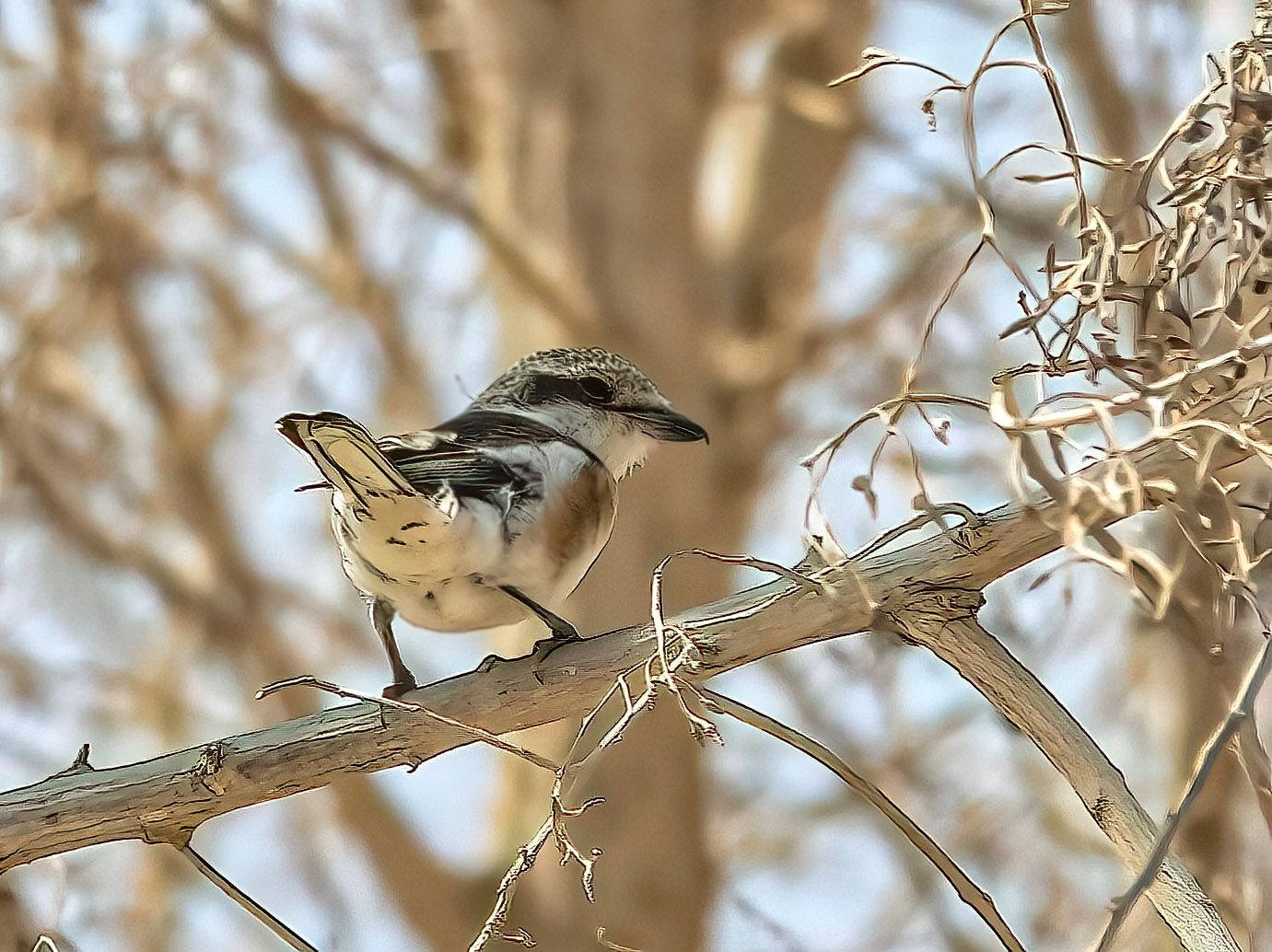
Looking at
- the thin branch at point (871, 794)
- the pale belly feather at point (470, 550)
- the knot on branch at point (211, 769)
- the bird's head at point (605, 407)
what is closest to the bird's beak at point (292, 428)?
the pale belly feather at point (470, 550)

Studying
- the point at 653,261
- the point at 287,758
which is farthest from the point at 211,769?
the point at 653,261

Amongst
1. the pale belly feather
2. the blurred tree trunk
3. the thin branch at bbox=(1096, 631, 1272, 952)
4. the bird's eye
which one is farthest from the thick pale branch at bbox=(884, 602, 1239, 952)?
the blurred tree trunk

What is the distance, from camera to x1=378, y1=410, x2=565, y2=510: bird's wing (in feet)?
7.60

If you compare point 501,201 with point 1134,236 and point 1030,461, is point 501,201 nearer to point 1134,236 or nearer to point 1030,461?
point 1134,236

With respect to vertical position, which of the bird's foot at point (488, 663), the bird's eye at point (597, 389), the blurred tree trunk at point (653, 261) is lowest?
the bird's foot at point (488, 663)

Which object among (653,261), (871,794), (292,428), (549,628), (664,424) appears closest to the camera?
(871,794)

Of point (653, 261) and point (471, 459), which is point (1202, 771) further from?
point (653, 261)

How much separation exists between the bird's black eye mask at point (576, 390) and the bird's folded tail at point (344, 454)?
0.84 meters

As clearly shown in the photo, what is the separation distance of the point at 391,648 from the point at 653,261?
3.60 meters

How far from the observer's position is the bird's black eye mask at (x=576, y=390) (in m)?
3.01

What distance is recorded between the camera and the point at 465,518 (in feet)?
7.70

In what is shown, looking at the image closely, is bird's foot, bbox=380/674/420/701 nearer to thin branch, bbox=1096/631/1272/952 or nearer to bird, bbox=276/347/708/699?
bird, bbox=276/347/708/699

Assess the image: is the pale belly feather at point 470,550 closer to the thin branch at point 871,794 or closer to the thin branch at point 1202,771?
the thin branch at point 871,794

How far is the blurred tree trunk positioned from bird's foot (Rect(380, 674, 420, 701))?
2.80 meters
